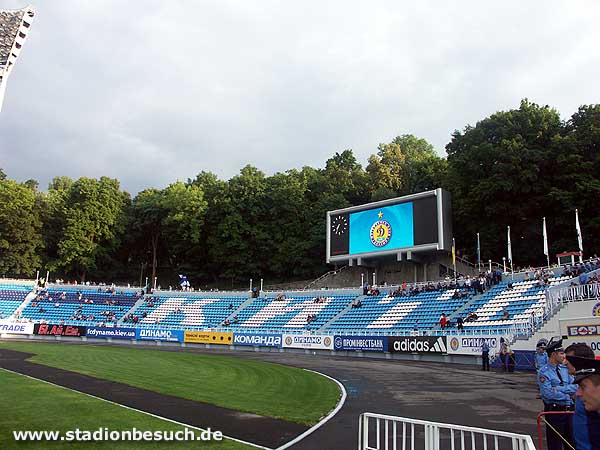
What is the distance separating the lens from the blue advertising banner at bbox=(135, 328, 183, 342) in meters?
46.0

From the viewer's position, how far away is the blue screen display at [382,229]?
44.9 metres

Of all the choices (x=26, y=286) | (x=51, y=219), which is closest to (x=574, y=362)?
(x=26, y=286)

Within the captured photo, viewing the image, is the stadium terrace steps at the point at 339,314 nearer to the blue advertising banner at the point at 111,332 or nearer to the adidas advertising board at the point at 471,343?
the adidas advertising board at the point at 471,343

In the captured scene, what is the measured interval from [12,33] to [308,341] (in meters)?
27.6

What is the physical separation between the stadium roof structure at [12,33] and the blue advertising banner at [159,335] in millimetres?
31225

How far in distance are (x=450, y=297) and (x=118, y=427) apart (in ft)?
104

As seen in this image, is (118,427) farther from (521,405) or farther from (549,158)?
(549,158)

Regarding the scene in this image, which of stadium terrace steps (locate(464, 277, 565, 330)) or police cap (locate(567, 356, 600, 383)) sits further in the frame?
stadium terrace steps (locate(464, 277, 565, 330))

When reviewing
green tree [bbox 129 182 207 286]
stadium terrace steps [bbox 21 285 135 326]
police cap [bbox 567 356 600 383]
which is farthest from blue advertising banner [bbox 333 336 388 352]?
green tree [bbox 129 182 207 286]

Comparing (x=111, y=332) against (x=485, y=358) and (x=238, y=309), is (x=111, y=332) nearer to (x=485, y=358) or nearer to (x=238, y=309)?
(x=238, y=309)

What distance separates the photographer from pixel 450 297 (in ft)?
124

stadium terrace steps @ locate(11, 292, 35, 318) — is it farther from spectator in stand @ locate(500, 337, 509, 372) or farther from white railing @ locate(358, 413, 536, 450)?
white railing @ locate(358, 413, 536, 450)

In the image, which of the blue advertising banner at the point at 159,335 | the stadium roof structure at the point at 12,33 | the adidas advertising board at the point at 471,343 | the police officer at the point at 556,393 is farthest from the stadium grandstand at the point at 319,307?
the stadium roof structure at the point at 12,33

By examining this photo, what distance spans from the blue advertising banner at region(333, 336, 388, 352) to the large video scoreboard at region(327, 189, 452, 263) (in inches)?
468
